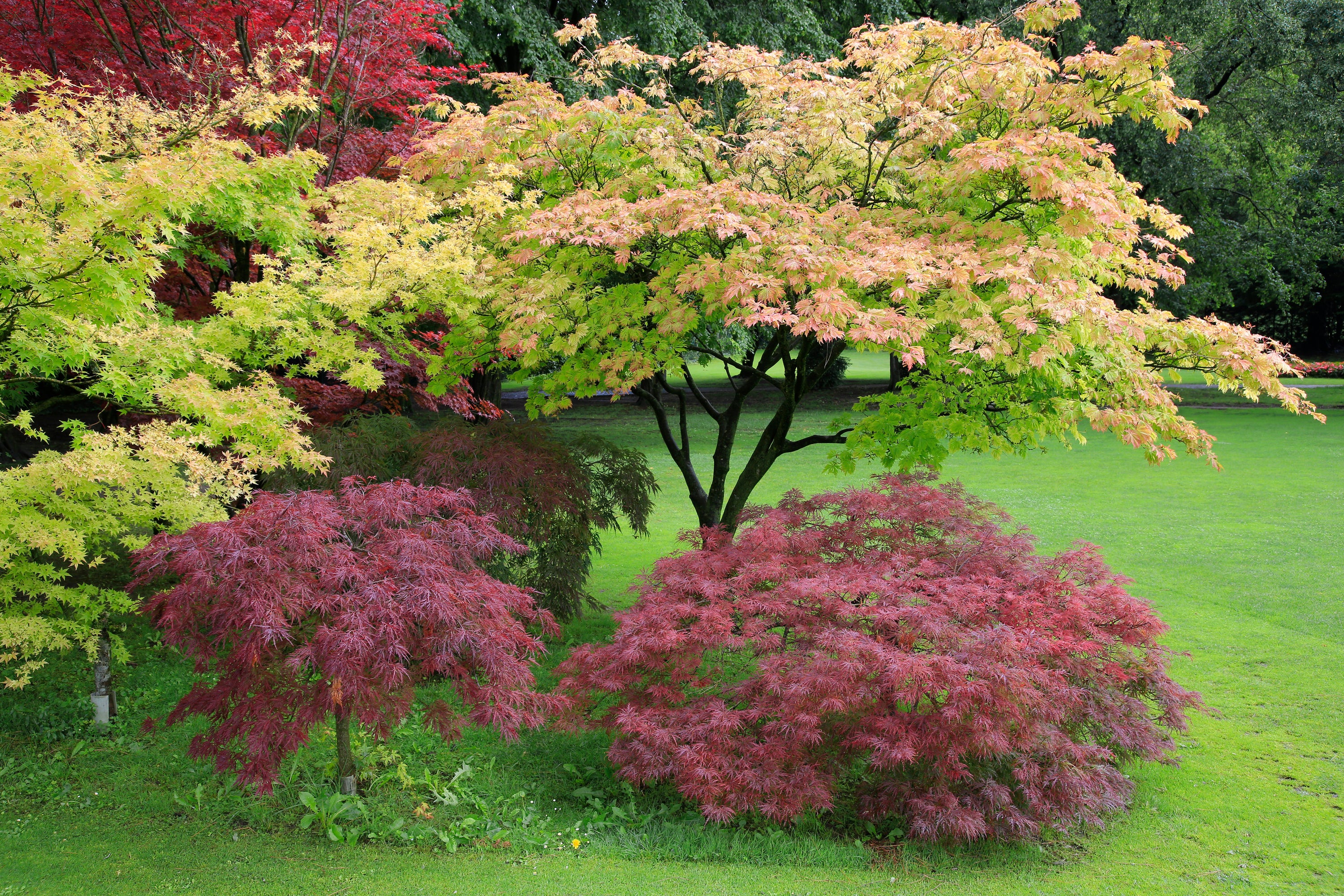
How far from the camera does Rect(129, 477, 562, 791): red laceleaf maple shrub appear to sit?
445 cm

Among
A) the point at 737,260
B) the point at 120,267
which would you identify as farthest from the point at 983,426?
the point at 120,267

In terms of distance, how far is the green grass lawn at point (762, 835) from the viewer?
15.1ft

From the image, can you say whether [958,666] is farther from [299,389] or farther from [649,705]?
[299,389]

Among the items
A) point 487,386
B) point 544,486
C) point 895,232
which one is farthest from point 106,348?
point 487,386

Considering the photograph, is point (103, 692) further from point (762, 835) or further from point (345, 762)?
point (762, 835)

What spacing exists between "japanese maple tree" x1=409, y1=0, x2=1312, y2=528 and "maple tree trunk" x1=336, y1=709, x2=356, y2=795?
9.16 feet

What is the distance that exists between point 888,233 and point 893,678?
3.07 m

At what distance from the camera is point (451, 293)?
24.0ft

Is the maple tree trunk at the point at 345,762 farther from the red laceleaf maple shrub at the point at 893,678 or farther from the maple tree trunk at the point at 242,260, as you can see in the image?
the maple tree trunk at the point at 242,260

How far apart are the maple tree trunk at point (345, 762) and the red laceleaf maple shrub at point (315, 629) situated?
144 mm

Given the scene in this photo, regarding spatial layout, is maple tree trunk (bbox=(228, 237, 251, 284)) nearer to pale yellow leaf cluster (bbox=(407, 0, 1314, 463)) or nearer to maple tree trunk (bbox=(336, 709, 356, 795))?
pale yellow leaf cluster (bbox=(407, 0, 1314, 463))

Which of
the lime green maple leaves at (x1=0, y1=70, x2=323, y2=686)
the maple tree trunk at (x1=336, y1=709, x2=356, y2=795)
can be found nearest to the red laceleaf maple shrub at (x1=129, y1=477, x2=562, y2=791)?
the maple tree trunk at (x1=336, y1=709, x2=356, y2=795)

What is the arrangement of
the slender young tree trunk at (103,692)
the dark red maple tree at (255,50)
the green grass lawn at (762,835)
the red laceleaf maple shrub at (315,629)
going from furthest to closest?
the dark red maple tree at (255,50), the slender young tree trunk at (103,692), the green grass lawn at (762,835), the red laceleaf maple shrub at (315,629)

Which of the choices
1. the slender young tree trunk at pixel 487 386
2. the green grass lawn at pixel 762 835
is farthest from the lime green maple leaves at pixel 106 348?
the slender young tree trunk at pixel 487 386
